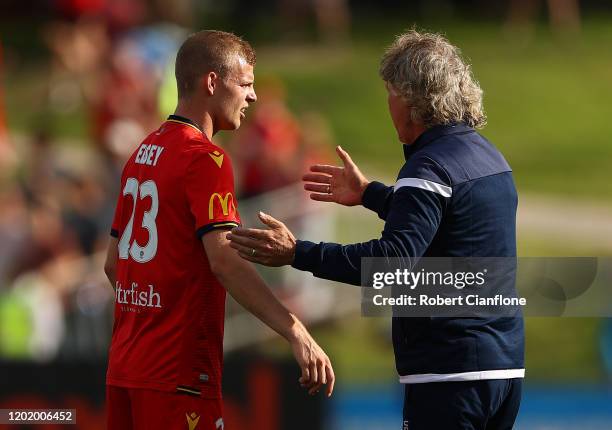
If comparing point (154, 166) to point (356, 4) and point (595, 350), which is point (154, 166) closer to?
point (595, 350)

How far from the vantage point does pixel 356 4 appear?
Answer: 21.8 metres

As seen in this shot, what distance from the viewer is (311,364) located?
4.59 meters

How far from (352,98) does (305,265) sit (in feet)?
45.8

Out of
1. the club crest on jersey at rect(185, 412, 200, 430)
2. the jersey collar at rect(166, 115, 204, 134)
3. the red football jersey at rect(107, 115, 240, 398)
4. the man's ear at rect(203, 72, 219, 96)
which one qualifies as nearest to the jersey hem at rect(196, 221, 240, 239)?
the red football jersey at rect(107, 115, 240, 398)

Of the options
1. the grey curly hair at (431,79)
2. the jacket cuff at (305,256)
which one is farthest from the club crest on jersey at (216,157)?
the grey curly hair at (431,79)

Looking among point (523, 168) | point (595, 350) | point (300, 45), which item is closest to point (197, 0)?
point (300, 45)

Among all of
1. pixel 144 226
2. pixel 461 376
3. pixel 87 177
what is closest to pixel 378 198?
pixel 461 376

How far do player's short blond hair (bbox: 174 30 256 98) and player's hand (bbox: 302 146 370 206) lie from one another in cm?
75

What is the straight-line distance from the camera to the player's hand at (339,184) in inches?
216

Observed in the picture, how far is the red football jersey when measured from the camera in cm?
479

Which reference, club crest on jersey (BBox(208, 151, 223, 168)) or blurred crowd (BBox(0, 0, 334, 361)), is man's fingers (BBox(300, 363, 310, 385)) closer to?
club crest on jersey (BBox(208, 151, 223, 168))

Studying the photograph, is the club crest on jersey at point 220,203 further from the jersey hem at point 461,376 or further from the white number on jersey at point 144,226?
the jersey hem at point 461,376

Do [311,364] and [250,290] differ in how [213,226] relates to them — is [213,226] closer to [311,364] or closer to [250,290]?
[250,290]

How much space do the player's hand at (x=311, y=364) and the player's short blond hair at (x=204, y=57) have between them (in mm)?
1217
